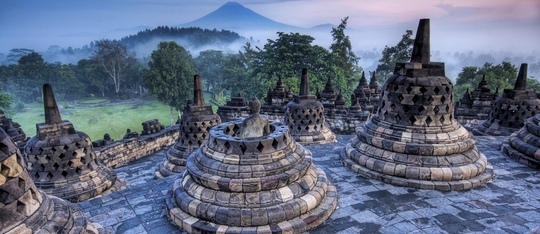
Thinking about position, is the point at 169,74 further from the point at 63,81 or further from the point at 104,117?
the point at 63,81

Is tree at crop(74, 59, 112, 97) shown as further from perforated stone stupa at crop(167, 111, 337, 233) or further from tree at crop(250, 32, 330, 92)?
perforated stone stupa at crop(167, 111, 337, 233)

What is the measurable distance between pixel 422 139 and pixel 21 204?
7.77 meters

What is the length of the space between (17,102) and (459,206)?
186 feet

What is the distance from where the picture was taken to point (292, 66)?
35.5 meters

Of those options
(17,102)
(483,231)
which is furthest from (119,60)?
(483,231)

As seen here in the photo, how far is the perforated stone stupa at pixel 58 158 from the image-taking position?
8211mm

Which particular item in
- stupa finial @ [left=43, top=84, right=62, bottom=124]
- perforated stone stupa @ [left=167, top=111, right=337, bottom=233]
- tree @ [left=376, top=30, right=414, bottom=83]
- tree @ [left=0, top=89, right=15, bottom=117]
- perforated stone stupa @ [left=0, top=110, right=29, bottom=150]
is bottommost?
tree @ [left=0, top=89, right=15, bottom=117]

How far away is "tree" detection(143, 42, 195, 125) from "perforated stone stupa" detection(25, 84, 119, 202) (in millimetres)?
25960

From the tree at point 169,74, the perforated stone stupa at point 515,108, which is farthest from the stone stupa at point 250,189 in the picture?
the tree at point 169,74

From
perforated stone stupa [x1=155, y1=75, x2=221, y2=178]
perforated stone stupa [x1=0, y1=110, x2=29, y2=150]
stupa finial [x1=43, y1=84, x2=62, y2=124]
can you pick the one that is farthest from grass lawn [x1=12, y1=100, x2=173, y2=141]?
stupa finial [x1=43, y1=84, x2=62, y2=124]

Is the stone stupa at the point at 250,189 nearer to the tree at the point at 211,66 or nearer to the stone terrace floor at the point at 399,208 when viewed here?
the stone terrace floor at the point at 399,208

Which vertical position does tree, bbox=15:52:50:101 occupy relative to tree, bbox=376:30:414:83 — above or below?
below

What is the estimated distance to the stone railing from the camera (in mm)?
13586

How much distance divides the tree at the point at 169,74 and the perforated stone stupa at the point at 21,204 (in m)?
31.1
